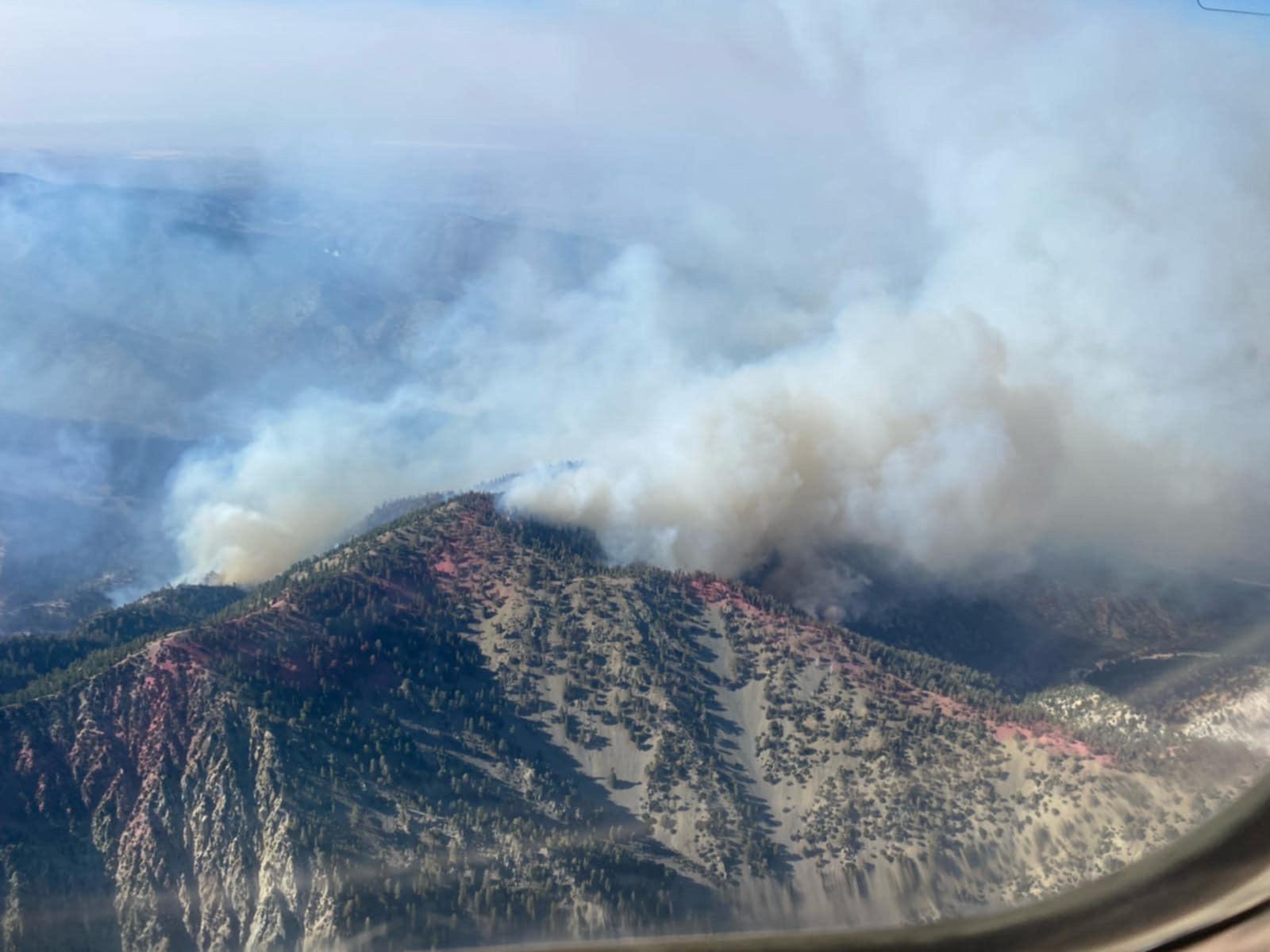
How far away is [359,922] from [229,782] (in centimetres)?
1041

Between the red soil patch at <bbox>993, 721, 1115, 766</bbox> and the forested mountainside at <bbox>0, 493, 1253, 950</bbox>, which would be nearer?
the forested mountainside at <bbox>0, 493, 1253, 950</bbox>

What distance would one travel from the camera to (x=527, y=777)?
52625mm

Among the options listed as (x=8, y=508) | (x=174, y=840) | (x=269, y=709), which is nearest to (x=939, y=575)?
(x=269, y=709)

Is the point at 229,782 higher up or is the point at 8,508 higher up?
the point at 8,508

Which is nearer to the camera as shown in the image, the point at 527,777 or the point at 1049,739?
the point at 527,777

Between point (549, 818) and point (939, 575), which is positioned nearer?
point (549, 818)

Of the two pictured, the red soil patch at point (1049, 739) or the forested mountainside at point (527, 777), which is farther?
the red soil patch at point (1049, 739)

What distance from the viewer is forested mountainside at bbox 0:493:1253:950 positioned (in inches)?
1673

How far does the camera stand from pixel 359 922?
42188 mm

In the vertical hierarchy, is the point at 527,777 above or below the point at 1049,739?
above

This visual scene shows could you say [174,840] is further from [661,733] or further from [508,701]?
[661,733]

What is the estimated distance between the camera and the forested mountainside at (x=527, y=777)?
42.5 m

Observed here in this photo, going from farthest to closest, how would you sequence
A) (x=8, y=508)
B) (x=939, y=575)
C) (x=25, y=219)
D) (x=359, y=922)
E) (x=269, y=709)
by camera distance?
(x=25, y=219)
(x=8, y=508)
(x=939, y=575)
(x=269, y=709)
(x=359, y=922)

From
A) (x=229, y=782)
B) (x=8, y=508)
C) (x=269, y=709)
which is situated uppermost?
(x=8, y=508)
